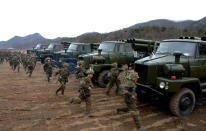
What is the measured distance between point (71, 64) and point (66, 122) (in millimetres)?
7609

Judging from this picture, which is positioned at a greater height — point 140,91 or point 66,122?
point 140,91

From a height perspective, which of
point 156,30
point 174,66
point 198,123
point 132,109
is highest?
point 156,30

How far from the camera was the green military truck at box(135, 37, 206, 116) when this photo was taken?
5.56 meters

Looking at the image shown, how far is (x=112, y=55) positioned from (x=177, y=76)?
15.2 feet

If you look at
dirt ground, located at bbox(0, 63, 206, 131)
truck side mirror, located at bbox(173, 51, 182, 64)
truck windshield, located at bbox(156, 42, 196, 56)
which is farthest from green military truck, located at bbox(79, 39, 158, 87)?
truck side mirror, located at bbox(173, 51, 182, 64)

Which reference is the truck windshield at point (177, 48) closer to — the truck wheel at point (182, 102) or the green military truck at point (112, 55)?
the truck wheel at point (182, 102)

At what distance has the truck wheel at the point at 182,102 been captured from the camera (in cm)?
561

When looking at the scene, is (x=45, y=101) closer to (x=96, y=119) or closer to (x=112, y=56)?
A: (x=96, y=119)

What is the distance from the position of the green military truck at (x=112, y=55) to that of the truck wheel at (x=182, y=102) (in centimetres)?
390

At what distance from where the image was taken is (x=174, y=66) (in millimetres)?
5617

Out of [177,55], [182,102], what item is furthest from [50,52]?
[182,102]

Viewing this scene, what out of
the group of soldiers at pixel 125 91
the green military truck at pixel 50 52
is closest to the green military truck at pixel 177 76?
the group of soldiers at pixel 125 91

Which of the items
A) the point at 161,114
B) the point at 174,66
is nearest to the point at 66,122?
the point at 161,114

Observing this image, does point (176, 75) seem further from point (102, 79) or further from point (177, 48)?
point (102, 79)
